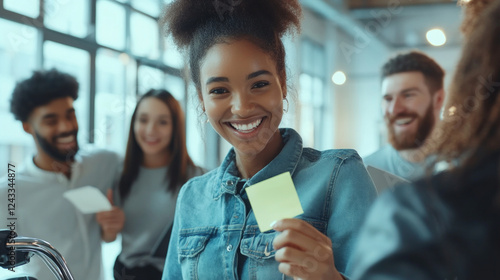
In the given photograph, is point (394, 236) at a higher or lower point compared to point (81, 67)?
lower

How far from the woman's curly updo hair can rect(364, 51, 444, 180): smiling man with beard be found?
788mm

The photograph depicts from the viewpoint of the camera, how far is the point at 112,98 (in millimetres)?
3963

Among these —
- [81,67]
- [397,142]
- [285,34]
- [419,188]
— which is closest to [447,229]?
[419,188]

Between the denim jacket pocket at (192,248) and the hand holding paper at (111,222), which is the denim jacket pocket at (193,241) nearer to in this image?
Result: the denim jacket pocket at (192,248)

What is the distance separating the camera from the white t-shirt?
167cm

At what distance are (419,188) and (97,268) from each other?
1676 mm

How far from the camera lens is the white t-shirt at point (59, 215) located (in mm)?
1672

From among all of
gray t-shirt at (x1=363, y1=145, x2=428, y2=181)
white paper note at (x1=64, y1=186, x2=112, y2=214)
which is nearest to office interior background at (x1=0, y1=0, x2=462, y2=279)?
white paper note at (x1=64, y1=186, x2=112, y2=214)

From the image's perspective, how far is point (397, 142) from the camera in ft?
6.07

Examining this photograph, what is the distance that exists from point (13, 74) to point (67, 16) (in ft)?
3.72

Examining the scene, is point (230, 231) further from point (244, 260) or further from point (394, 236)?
point (394, 236)

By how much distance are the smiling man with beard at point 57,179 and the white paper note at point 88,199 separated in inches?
1.1

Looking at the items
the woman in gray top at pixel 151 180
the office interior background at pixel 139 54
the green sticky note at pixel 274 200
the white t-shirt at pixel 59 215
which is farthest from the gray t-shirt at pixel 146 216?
the green sticky note at pixel 274 200

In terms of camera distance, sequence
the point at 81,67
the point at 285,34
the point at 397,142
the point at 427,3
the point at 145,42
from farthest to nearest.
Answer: the point at 427,3
the point at 145,42
the point at 81,67
the point at 397,142
the point at 285,34
